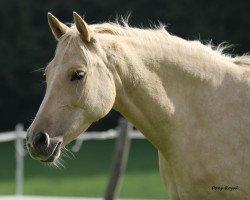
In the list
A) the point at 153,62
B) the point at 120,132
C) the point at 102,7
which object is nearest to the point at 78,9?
the point at 102,7

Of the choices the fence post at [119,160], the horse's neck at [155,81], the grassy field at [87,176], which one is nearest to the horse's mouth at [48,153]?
the horse's neck at [155,81]

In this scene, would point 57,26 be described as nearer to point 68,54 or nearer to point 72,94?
point 68,54

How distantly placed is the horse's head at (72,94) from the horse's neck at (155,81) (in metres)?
0.13

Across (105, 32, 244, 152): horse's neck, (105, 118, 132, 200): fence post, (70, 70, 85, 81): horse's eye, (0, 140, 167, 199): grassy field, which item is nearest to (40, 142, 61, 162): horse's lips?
(70, 70, 85, 81): horse's eye

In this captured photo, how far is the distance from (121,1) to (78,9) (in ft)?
3.33

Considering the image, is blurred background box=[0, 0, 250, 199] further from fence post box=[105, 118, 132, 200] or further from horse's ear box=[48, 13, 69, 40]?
horse's ear box=[48, 13, 69, 40]

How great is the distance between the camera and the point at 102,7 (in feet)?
56.1

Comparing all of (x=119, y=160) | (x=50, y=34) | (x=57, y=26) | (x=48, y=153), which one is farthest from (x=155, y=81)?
(x=50, y=34)

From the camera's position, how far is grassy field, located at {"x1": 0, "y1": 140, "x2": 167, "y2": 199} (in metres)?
10.5

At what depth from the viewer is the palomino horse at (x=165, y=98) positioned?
400 centimetres

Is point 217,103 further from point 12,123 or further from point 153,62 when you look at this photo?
point 12,123

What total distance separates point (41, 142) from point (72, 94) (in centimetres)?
30

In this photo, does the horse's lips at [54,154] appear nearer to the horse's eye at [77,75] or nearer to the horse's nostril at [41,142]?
the horse's nostril at [41,142]

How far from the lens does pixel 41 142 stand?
12.7 ft
